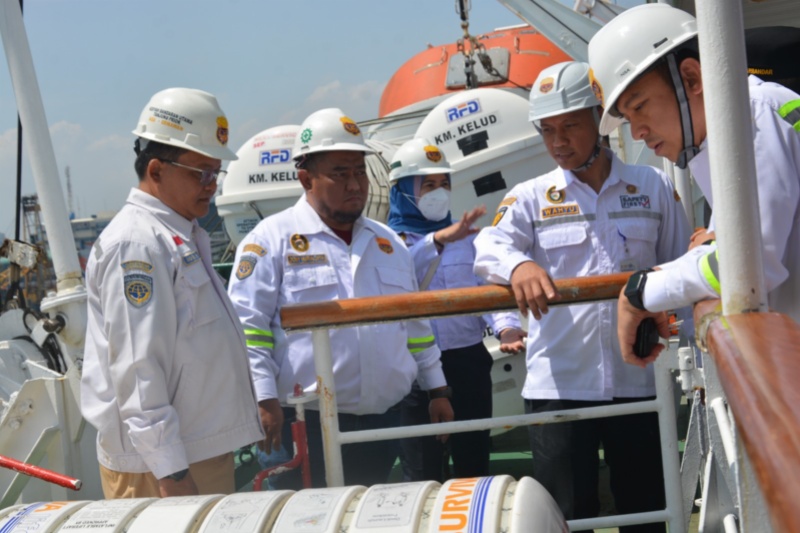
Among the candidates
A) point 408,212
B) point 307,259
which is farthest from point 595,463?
point 408,212

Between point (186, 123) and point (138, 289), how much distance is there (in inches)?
23.1

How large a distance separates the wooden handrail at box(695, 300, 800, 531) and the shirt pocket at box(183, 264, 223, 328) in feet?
5.02

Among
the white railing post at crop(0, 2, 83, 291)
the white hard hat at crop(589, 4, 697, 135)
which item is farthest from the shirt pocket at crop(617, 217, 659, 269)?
the white railing post at crop(0, 2, 83, 291)

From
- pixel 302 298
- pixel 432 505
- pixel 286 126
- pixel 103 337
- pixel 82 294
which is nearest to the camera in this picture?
pixel 432 505

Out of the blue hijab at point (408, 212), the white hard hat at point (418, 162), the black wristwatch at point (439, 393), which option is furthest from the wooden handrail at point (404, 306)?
the white hard hat at point (418, 162)

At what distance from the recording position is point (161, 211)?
253 cm

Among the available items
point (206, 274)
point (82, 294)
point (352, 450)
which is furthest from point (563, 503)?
point (82, 294)

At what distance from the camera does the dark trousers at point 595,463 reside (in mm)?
2783

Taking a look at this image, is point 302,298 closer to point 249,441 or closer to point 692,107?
point 249,441

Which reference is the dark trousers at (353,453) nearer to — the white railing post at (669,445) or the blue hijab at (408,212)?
the white railing post at (669,445)

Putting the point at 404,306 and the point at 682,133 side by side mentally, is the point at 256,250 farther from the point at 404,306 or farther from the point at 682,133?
the point at 682,133

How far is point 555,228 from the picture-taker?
2885mm

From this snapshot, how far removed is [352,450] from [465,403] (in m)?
1.17

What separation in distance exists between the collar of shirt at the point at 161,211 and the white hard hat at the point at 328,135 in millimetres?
→ 866
